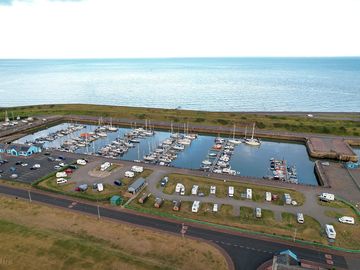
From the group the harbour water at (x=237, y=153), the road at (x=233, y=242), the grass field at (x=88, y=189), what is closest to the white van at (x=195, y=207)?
the road at (x=233, y=242)

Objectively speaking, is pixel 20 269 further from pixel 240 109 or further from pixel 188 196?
pixel 240 109

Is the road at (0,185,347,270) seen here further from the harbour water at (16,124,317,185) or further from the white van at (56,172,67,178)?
the harbour water at (16,124,317,185)

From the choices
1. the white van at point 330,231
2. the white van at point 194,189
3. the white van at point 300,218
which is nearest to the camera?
the white van at point 330,231

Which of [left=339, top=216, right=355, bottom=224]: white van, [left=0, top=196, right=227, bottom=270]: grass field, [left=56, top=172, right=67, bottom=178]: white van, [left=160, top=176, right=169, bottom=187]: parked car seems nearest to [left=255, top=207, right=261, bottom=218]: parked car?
[left=0, top=196, right=227, bottom=270]: grass field

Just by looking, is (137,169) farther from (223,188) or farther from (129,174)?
(223,188)

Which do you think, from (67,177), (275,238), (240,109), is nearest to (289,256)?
(275,238)

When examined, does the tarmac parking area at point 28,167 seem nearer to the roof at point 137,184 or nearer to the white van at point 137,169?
the white van at point 137,169
